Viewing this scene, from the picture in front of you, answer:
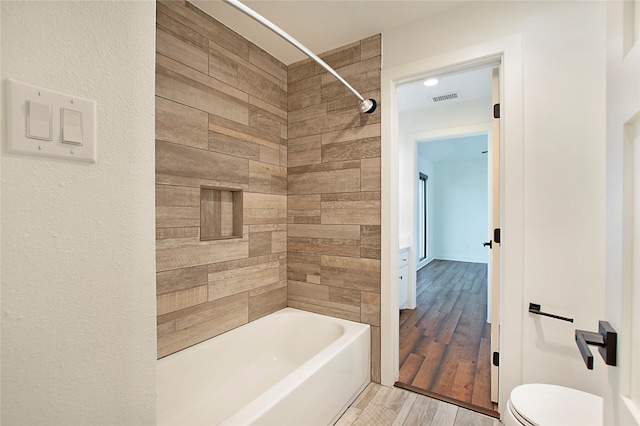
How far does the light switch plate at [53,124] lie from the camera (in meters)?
0.49

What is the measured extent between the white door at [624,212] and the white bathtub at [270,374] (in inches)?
46.1

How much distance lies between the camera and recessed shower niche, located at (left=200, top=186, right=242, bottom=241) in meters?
1.99

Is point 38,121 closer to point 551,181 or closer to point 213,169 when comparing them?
Result: point 213,169

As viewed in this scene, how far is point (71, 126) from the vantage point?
56cm

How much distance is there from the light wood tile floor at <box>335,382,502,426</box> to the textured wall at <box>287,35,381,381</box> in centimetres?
22

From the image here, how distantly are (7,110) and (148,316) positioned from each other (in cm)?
47

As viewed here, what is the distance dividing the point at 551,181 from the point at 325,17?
173 centimetres

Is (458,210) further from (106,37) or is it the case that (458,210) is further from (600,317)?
(106,37)

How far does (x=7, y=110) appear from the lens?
0.49 m

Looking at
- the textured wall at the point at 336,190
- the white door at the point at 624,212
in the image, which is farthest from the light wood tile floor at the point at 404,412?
the white door at the point at 624,212

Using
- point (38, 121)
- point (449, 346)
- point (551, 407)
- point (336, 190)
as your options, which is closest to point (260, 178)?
point (336, 190)

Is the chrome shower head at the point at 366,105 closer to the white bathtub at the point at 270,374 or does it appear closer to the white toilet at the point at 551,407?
the white bathtub at the point at 270,374

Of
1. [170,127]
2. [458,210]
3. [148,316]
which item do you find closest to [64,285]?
[148,316]

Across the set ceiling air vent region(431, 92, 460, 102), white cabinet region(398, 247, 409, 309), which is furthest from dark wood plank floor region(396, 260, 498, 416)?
ceiling air vent region(431, 92, 460, 102)
